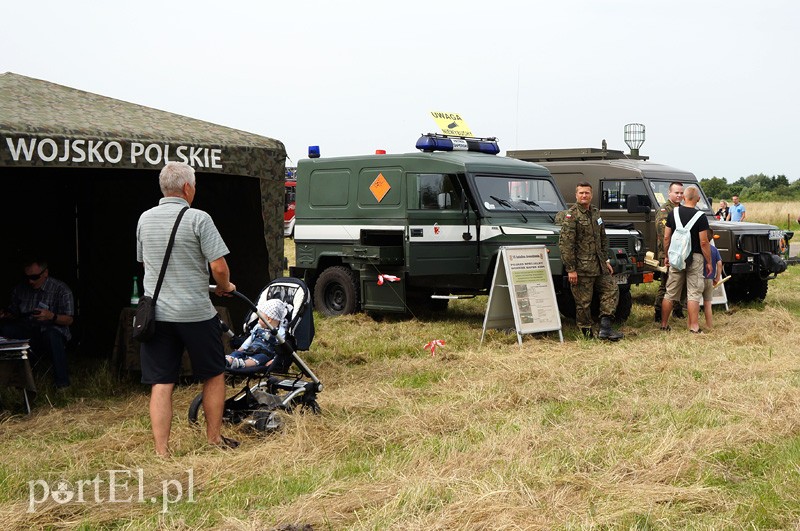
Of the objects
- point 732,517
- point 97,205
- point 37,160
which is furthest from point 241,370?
point 97,205

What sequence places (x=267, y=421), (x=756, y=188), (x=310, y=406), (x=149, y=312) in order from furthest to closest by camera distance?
(x=756, y=188), (x=310, y=406), (x=267, y=421), (x=149, y=312)

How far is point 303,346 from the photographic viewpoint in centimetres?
671

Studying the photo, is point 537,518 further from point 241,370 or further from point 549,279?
point 549,279

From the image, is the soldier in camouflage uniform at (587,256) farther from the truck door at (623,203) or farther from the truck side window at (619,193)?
the truck side window at (619,193)

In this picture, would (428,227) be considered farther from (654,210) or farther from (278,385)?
(278,385)

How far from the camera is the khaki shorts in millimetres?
10227

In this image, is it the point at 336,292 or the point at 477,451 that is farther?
the point at 336,292

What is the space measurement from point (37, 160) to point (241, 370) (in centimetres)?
199

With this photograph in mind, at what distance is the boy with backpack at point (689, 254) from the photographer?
33.1 feet

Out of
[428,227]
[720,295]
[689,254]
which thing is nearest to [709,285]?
[689,254]

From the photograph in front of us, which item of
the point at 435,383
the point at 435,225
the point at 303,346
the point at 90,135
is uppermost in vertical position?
the point at 90,135

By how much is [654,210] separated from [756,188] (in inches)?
1929

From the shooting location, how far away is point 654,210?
12.9m

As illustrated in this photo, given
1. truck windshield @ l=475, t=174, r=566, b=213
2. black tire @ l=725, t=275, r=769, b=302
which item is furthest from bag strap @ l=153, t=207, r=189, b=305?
black tire @ l=725, t=275, r=769, b=302
